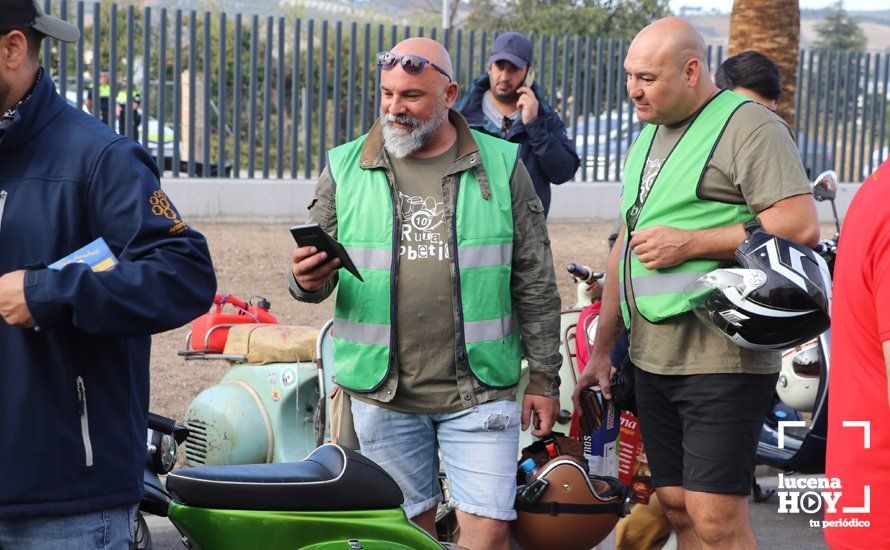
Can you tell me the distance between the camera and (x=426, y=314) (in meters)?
3.97

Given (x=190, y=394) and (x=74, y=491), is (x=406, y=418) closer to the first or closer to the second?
(x=74, y=491)

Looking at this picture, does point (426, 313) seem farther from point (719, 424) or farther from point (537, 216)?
point (719, 424)

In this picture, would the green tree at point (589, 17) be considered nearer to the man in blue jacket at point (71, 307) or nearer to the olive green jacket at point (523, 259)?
the olive green jacket at point (523, 259)

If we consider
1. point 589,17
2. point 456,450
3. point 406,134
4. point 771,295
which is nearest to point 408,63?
point 406,134

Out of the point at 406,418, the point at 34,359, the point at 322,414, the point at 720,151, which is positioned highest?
the point at 720,151

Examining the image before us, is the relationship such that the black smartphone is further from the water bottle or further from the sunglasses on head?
the water bottle

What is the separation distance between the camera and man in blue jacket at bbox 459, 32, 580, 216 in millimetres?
5871

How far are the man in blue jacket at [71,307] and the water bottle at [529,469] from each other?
1800 millimetres

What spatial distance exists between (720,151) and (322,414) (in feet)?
6.58

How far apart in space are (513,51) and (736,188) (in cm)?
237

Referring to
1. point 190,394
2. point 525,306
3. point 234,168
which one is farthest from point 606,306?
point 234,168

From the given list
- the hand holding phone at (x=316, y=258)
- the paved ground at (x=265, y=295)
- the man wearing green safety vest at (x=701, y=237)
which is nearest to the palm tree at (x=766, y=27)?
the paved ground at (x=265, y=295)

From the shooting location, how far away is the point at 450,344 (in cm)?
398

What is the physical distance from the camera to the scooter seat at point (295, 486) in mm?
2840
